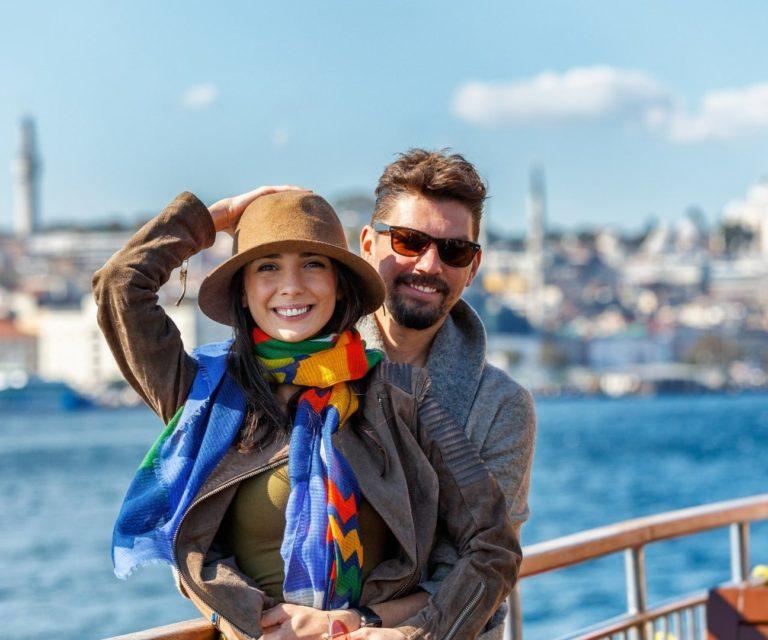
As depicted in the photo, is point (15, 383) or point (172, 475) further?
point (15, 383)

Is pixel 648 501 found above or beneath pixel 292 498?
beneath

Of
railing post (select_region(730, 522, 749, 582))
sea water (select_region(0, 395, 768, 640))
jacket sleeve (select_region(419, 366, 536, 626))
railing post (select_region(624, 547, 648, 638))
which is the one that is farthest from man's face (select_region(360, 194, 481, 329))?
sea water (select_region(0, 395, 768, 640))

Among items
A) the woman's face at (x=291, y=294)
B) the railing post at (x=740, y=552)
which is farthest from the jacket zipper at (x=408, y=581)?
the railing post at (x=740, y=552)

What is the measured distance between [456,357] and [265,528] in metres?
0.38

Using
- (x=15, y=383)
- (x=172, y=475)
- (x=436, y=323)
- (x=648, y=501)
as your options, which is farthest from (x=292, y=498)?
(x=15, y=383)

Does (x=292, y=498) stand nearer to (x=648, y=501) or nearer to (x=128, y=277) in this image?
(x=128, y=277)

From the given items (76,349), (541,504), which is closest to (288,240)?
(541,504)

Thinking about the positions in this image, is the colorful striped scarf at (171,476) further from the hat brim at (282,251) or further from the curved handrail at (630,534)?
the curved handrail at (630,534)

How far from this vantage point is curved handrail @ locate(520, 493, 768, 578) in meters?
2.03

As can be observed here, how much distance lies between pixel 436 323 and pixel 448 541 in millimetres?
298

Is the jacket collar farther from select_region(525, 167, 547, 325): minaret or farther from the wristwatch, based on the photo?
select_region(525, 167, 547, 325): minaret

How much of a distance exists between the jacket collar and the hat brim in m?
0.18

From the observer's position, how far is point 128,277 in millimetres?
1440

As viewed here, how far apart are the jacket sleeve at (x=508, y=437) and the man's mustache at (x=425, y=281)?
120 millimetres
